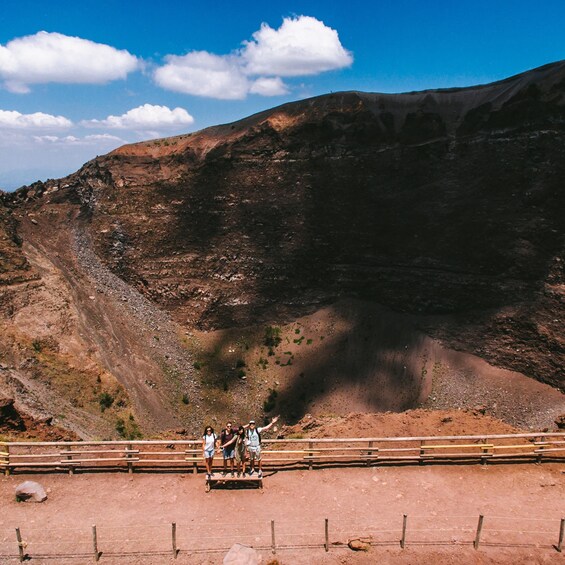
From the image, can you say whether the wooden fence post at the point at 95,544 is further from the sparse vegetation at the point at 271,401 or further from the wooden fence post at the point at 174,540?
the sparse vegetation at the point at 271,401

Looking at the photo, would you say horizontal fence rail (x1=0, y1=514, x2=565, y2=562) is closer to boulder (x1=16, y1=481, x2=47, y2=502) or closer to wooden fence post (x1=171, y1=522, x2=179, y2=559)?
wooden fence post (x1=171, y1=522, x2=179, y2=559)

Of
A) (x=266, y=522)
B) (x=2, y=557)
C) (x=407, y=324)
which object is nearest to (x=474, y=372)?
(x=407, y=324)

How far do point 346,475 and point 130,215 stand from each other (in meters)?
36.6

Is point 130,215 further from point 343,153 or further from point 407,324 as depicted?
point 407,324

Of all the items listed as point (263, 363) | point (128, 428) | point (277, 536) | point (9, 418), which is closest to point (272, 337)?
point (263, 363)

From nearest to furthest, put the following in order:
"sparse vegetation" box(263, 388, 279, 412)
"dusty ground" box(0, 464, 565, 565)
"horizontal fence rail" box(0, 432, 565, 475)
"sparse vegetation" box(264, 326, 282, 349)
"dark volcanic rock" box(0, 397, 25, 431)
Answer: "dusty ground" box(0, 464, 565, 565), "horizontal fence rail" box(0, 432, 565, 475), "dark volcanic rock" box(0, 397, 25, 431), "sparse vegetation" box(263, 388, 279, 412), "sparse vegetation" box(264, 326, 282, 349)

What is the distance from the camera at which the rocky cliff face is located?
39.2 m

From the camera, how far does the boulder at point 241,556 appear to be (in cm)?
1429

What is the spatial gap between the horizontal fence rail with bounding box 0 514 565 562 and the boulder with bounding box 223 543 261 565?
0.47 metres

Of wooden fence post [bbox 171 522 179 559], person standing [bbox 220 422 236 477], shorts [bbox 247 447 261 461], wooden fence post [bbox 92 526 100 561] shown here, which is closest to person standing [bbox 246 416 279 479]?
shorts [bbox 247 447 261 461]

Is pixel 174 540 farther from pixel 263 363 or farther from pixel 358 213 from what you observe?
pixel 358 213

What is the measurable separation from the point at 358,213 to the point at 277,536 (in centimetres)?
3491

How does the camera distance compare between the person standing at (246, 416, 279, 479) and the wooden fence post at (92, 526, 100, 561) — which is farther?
the person standing at (246, 416, 279, 479)

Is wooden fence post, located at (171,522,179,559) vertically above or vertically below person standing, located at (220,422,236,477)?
below
